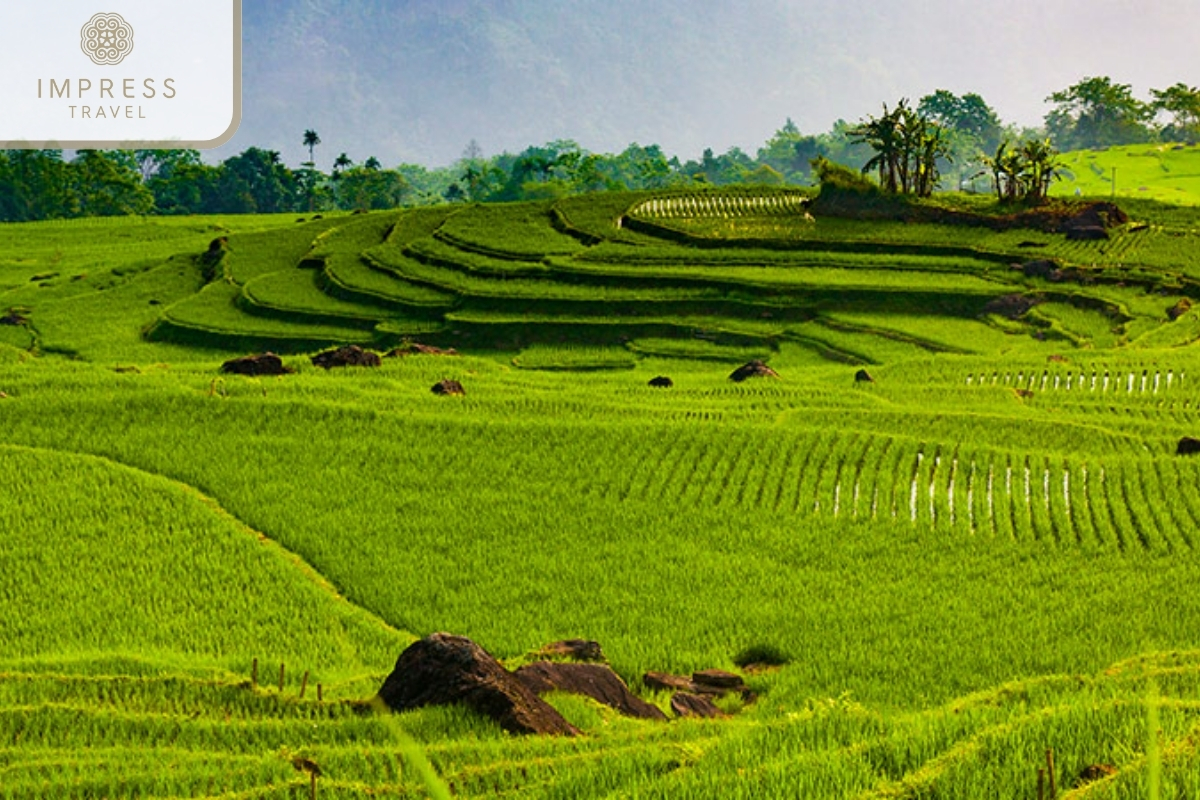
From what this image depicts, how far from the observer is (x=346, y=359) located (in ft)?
89.2

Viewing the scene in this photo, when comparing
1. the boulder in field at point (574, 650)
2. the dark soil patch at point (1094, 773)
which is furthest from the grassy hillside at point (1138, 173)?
the dark soil patch at point (1094, 773)

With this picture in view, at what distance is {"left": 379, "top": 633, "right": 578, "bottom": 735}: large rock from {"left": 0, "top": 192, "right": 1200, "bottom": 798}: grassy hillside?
23 centimetres

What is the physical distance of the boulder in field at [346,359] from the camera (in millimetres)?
27047

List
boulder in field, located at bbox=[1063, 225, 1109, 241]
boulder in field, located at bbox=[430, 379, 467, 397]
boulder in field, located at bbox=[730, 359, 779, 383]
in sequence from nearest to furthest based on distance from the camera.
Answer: boulder in field, located at bbox=[430, 379, 467, 397], boulder in field, located at bbox=[730, 359, 779, 383], boulder in field, located at bbox=[1063, 225, 1109, 241]

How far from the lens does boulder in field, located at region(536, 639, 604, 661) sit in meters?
11.0

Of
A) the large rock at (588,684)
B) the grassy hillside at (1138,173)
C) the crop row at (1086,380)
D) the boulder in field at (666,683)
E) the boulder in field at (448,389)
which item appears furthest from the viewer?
the grassy hillside at (1138,173)

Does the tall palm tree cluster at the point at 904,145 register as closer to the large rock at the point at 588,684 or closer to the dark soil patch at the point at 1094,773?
the large rock at the point at 588,684

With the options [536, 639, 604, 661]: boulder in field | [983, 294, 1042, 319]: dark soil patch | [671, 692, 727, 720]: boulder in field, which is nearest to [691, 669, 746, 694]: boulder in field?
[671, 692, 727, 720]: boulder in field

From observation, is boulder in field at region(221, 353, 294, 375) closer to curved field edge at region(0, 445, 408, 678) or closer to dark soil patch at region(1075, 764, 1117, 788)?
curved field edge at region(0, 445, 408, 678)

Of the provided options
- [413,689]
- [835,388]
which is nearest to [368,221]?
[835,388]

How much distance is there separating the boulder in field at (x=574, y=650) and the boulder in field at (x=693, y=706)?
1043mm

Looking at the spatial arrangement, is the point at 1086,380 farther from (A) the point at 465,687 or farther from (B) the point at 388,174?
(B) the point at 388,174

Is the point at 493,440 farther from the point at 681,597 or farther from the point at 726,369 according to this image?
the point at 726,369

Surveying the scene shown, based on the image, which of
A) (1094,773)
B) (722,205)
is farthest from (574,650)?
(722,205)
